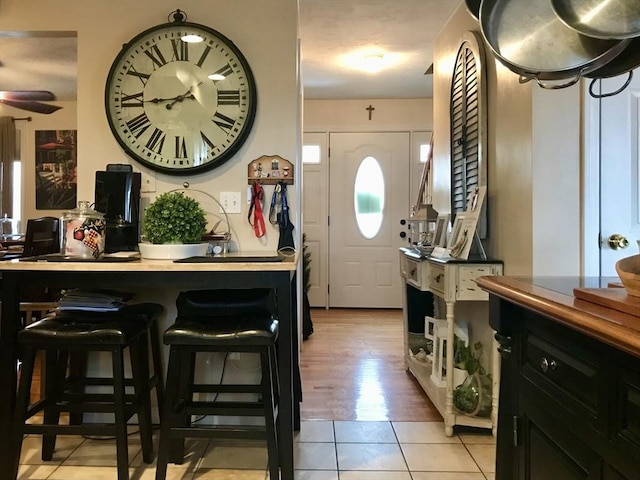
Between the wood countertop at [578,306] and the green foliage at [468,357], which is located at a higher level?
the wood countertop at [578,306]

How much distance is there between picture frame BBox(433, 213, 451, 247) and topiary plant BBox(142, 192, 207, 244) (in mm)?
1567

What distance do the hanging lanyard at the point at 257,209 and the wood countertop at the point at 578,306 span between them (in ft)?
4.24

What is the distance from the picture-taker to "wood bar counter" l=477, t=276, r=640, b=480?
79 cm

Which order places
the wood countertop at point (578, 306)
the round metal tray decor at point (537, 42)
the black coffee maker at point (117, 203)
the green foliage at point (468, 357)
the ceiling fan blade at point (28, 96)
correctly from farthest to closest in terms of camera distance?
1. the ceiling fan blade at point (28, 96)
2. the green foliage at point (468, 357)
3. the black coffee maker at point (117, 203)
4. the round metal tray decor at point (537, 42)
5. the wood countertop at point (578, 306)

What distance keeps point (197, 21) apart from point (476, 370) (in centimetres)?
232

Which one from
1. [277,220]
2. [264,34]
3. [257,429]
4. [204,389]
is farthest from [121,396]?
[264,34]

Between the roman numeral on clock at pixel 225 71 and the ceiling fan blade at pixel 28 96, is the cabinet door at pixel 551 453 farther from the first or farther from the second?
the ceiling fan blade at pixel 28 96

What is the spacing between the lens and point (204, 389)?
2018 mm

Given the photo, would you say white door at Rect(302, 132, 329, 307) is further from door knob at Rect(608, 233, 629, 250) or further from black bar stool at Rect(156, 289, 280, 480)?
door knob at Rect(608, 233, 629, 250)

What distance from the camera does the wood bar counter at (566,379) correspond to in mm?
789

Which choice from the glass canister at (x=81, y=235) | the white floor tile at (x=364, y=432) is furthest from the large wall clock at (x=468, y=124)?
the glass canister at (x=81, y=235)

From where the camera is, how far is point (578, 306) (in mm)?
885

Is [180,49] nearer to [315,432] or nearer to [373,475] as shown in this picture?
[315,432]

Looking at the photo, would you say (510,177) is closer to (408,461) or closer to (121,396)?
Result: (408,461)
